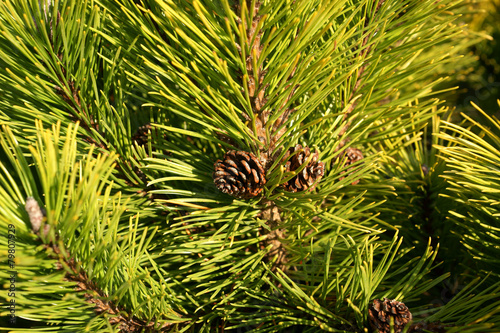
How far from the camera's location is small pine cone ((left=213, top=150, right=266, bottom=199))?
556 millimetres

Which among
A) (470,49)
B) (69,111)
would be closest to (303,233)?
(69,111)

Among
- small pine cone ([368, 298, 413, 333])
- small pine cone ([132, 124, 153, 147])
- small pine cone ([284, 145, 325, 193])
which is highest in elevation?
small pine cone ([132, 124, 153, 147])

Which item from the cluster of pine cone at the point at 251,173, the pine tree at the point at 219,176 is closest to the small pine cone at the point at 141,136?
the pine tree at the point at 219,176

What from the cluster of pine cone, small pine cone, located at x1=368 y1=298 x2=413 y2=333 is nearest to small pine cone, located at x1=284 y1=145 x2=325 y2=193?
the cluster of pine cone

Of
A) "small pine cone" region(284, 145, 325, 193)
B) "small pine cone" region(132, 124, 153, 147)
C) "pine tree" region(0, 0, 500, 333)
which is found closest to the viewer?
"pine tree" region(0, 0, 500, 333)

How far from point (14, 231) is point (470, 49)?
130 cm

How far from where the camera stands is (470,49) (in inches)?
47.0

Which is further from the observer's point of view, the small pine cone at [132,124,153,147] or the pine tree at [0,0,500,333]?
the small pine cone at [132,124,153,147]

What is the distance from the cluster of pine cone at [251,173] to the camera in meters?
0.56

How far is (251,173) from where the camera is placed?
56cm

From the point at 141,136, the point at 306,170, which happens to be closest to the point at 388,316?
the point at 306,170

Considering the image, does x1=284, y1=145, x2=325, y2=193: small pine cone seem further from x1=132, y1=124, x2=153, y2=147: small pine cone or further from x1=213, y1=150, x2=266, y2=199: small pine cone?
x1=132, y1=124, x2=153, y2=147: small pine cone

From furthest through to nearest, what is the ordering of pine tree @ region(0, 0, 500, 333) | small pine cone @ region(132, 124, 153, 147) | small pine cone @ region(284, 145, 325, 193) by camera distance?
small pine cone @ region(132, 124, 153, 147) → small pine cone @ region(284, 145, 325, 193) → pine tree @ region(0, 0, 500, 333)

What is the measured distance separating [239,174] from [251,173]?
2 cm
